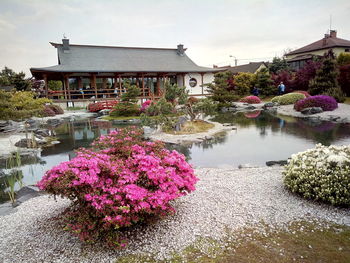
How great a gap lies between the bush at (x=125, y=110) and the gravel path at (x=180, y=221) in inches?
514

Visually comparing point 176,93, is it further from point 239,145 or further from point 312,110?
point 312,110

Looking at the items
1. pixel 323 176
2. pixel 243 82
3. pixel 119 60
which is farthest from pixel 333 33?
pixel 323 176

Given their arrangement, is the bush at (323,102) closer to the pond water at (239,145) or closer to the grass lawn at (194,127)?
the pond water at (239,145)

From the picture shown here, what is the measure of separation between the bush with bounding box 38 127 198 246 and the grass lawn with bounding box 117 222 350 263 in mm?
493

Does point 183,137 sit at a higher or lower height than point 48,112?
lower

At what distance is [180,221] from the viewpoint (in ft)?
11.5

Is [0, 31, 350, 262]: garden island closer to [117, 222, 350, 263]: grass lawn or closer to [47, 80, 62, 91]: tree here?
[117, 222, 350, 263]: grass lawn

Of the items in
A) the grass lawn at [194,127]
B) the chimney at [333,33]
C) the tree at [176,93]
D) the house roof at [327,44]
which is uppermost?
the chimney at [333,33]

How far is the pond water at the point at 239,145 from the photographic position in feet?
23.2

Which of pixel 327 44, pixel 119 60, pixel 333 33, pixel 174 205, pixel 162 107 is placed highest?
pixel 333 33

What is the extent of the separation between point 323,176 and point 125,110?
15039 millimetres

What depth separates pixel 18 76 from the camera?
35875 millimetres

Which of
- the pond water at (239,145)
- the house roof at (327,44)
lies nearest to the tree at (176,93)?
the pond water at (239,145)

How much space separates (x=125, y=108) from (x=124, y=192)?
49.1 feet
